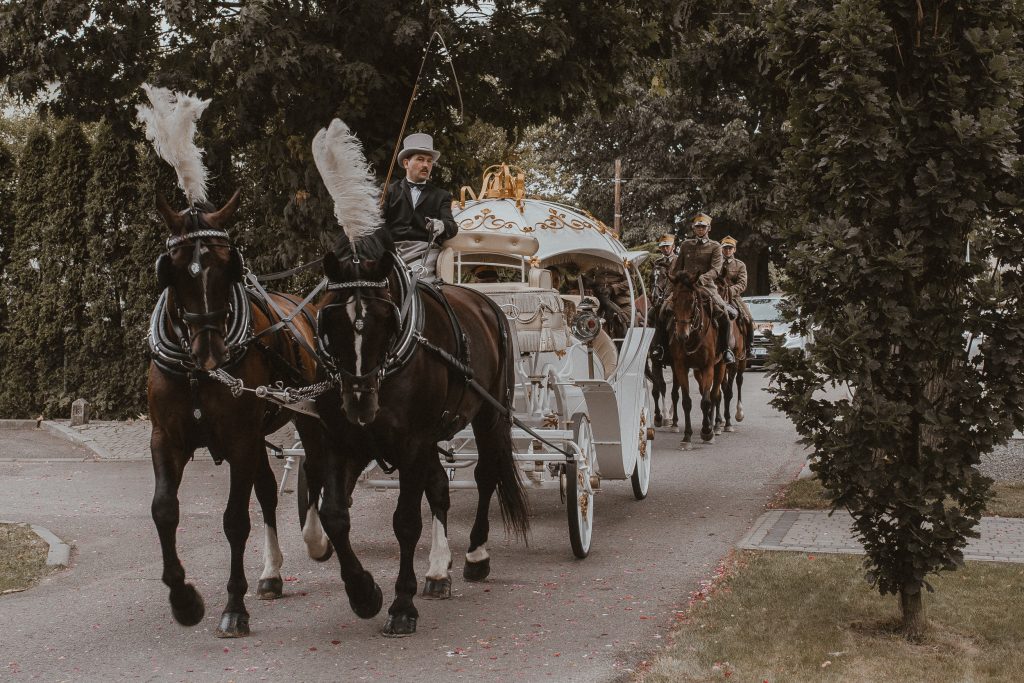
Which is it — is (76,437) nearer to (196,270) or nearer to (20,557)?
(20,557)

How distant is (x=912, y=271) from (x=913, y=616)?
181 cm

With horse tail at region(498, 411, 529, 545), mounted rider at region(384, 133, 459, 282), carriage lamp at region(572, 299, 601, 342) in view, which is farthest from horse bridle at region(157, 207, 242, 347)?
carriage lamp at region(572, 299, 601, 342)

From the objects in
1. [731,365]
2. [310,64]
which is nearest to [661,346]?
[731,365]

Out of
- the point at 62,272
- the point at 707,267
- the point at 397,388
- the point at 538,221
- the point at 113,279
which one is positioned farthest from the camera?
the point at 62,272

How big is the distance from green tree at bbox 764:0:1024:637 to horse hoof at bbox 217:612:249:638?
3.10 meters

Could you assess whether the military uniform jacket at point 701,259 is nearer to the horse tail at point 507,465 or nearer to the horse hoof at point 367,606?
the horse tail at point 507,465

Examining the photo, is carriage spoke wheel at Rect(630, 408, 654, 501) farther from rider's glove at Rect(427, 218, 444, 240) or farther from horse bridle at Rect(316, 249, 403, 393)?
horse bridle at Rect(316, 249, 403, 393)

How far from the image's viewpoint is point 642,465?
34.7 feet

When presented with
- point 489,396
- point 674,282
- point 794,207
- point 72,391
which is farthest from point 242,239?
point 794,207

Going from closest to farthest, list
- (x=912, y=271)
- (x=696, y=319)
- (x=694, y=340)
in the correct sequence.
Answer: (x=912, y=271) < (x=696, y=319) < (x=694, y=340)

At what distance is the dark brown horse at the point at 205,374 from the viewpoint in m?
5.57

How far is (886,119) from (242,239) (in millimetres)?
12241

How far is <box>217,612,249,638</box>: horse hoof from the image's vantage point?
236 inches

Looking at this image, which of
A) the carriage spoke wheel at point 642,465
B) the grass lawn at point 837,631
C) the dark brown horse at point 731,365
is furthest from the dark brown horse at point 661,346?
the grass lawn at point 837,631
